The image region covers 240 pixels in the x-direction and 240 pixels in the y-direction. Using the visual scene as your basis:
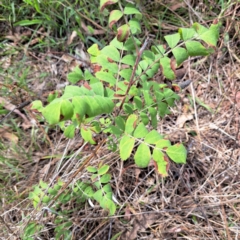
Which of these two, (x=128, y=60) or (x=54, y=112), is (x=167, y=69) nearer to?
(x=128, y=60)

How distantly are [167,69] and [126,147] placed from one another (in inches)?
14.8

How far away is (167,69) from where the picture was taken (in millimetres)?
1386

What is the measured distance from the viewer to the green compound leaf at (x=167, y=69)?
1.38 meters

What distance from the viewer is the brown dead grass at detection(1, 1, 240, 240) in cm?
215

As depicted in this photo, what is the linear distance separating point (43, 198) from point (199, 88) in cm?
142

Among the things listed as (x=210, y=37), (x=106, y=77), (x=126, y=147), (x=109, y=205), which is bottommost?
(x=109, y=205)

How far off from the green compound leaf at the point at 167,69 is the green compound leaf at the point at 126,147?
31 cm

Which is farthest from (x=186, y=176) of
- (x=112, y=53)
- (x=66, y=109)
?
(x=66, y=109)

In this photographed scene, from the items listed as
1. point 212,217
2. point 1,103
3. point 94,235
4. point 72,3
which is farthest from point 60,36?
point 212,217

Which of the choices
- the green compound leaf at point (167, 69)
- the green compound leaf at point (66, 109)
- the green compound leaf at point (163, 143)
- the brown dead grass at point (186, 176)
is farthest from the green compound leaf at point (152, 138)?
the brown dead grass at point (186, 176)

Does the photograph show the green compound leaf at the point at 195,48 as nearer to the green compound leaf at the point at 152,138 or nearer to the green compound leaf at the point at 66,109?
the green compound leaf at the point at 152,138

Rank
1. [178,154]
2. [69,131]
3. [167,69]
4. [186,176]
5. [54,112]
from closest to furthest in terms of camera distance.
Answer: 1. [54,112]
2. [178,154]
3. [167,69]
4. [69,131]
5. [186,176]

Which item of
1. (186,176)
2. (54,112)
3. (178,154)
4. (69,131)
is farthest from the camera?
(186,176)

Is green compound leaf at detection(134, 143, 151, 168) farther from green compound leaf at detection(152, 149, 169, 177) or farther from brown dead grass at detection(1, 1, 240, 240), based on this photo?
brown dead grass at detection(1, 1, 240, 240)
